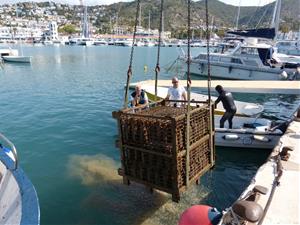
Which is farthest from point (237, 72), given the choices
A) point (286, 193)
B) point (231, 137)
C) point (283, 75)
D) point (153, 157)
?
point (153, 157)

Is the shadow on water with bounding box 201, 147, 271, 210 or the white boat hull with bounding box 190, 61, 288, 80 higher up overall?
the white boat hull with bounding box 190, 61, 288, 80

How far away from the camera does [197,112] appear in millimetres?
5773

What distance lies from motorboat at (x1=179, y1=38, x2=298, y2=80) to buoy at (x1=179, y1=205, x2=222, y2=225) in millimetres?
23905

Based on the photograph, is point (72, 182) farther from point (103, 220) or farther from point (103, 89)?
point (103, 89)

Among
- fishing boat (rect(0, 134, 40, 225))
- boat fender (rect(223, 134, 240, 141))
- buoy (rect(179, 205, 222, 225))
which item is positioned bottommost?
boat fender (rect(223, 134, 240, 141))

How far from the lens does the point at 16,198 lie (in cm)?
494

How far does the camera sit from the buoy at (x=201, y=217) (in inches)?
184

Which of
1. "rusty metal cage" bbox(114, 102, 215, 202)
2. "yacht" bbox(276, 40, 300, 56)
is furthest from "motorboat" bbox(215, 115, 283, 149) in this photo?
"yacht" bbox(276, 40, 300, 56)

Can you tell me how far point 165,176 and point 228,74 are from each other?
85.0ft

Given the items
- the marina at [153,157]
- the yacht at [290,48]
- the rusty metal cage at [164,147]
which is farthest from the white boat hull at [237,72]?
the yacht at [290,48]

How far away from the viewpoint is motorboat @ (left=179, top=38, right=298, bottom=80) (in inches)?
1067

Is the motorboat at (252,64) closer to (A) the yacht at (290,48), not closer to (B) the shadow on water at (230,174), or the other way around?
(B) the shadow on water at (230,174)

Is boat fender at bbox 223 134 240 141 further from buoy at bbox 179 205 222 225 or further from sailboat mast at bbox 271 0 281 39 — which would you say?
sailboat mast at bbox 271 0 281 39

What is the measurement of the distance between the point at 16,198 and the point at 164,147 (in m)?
2.72
